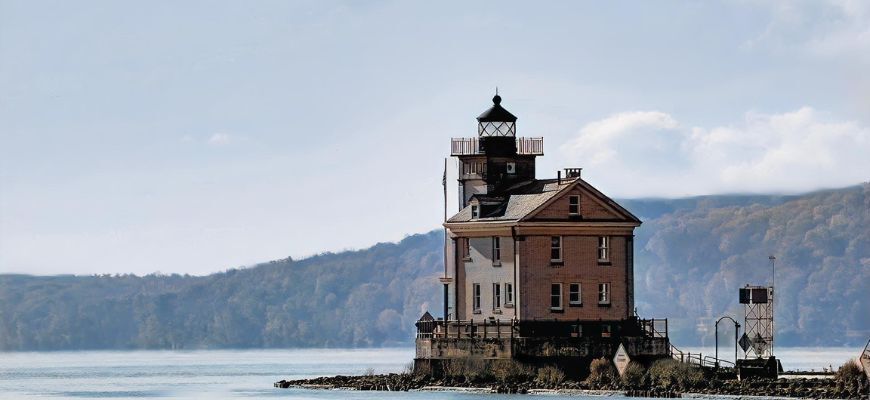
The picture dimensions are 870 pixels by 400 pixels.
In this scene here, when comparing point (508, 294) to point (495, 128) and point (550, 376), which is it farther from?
point (495, 128)

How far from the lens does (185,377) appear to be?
138m

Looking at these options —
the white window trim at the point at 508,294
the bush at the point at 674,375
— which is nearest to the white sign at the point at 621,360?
the bush at the point at 674,375

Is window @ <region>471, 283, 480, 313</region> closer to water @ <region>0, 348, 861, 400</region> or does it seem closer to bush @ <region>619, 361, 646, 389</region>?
water @ <region>0, 348, 861, 400</region>

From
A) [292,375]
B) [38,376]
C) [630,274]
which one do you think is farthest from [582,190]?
[38,376]

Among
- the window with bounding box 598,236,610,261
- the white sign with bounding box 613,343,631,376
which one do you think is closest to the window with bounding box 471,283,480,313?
the window with bounding box 598,236,610,261

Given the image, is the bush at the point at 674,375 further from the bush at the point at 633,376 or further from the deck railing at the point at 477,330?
A: the deck railing at the point at 477,330

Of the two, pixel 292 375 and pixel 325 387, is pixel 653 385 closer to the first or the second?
pixel 325 387

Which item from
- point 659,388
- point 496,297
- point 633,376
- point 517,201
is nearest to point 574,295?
point 496,297

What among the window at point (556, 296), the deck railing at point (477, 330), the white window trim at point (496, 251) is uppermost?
the white window trim at point (496, 251)

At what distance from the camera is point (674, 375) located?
85.6 meters

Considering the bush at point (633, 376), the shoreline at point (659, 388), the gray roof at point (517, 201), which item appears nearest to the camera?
the shoreline at point (659, 388)

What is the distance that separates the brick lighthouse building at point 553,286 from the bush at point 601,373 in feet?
2.09

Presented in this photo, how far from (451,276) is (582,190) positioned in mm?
Answer: 9908

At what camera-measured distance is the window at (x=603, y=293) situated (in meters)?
91.9
